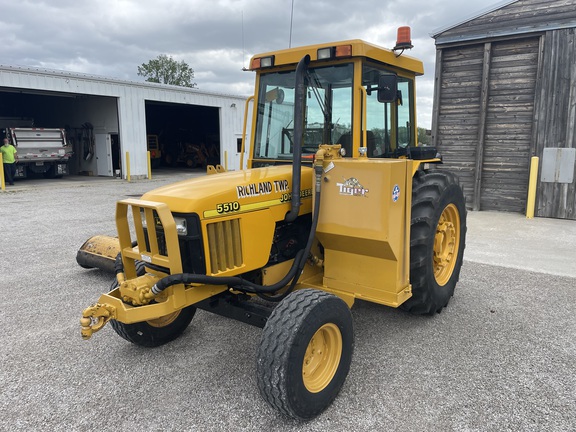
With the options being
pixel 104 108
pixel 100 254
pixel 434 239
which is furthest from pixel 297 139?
pixel 104 108

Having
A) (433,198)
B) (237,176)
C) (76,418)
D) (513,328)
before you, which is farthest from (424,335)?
(76,418)

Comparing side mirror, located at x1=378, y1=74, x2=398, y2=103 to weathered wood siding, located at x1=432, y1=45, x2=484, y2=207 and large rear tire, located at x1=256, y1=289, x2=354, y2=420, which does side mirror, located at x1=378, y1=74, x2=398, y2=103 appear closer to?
large rear tire, located at x1=256, y1=289, x2=354, y2=420

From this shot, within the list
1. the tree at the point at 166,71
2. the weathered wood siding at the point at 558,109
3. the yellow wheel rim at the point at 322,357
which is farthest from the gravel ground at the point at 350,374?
the tree at the point at 166,71

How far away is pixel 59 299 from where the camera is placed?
15.5 ft

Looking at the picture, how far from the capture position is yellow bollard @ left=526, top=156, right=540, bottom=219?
9079 millimetres

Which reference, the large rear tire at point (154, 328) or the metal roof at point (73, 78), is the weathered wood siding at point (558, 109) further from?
the metal roof at point (73, 78)

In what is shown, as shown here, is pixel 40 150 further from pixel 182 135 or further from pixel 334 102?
pixel 334 102

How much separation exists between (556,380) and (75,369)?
11.5 feet

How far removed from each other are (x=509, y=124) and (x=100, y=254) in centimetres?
862

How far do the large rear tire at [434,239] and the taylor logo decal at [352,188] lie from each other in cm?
68

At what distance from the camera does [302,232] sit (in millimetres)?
3625

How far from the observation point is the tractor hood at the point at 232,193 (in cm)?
281

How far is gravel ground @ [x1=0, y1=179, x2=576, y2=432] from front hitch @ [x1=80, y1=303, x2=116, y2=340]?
59 centimetres

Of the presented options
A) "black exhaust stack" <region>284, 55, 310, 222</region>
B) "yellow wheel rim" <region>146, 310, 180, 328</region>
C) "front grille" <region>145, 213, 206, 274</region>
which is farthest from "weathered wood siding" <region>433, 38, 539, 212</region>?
"front grille" <region>145, 213, 206, 274</region>
